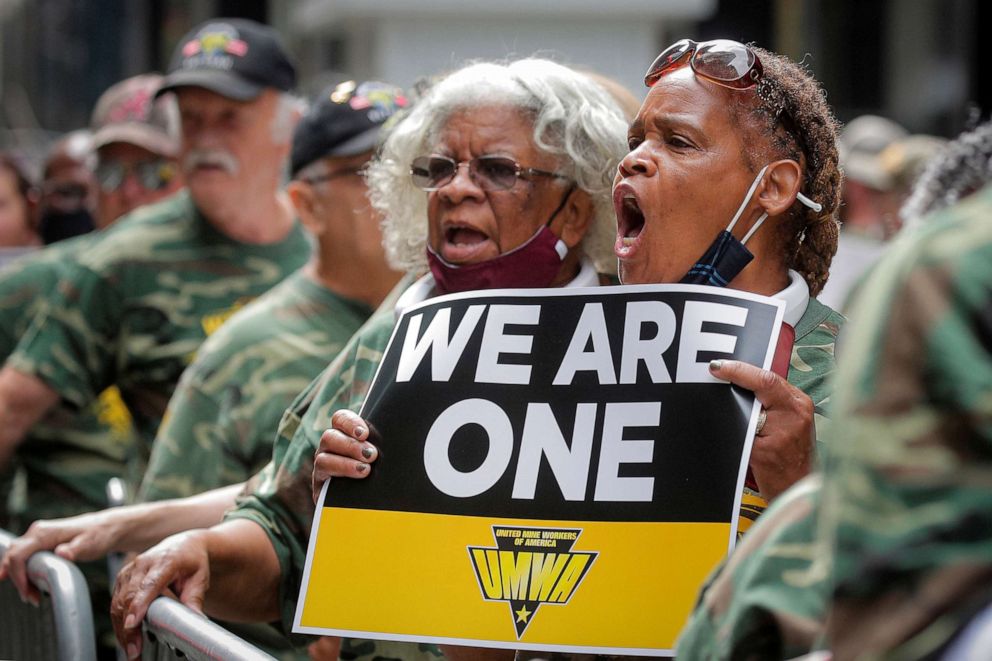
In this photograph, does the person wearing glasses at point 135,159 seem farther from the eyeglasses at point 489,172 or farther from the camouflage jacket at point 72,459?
the eyeglasses at point 489,172

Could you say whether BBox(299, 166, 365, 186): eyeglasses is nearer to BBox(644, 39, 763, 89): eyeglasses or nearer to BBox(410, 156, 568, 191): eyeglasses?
BBox(410, 156, 568, 191): eyeglasses

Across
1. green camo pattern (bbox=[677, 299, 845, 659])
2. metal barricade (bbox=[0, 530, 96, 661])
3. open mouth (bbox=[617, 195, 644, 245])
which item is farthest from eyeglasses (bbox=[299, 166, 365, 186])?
green camo pattern (bbox=[677, 299, 845, 659])

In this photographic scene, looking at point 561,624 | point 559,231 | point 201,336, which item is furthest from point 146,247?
point 561,624

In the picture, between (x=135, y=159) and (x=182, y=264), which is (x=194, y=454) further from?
(x=135, y=159)

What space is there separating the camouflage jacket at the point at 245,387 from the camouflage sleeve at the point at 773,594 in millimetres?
2727

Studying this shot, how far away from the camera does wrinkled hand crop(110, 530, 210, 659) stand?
124 inches

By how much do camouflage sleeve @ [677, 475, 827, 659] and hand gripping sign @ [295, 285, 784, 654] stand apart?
2.32 feet

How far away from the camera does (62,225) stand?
8914 millimetres

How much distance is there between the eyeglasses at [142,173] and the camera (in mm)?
7105

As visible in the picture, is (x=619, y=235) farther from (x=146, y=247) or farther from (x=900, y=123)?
(x=900, y=123)

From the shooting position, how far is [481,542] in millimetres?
2699

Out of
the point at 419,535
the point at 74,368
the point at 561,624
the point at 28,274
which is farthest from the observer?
the point at 28,274

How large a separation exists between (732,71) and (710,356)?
58 centimetres

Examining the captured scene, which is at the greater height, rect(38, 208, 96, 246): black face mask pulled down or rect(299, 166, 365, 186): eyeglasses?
rect(299, 166, 365, 186): eyeglasses
